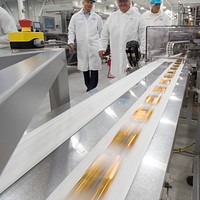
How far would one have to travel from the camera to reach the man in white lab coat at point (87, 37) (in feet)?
9.40

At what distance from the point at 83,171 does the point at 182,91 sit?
2.70 ft

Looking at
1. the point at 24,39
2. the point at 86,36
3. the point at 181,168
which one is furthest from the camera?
the point at 86,36

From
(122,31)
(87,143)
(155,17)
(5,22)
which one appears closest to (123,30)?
(122,31)

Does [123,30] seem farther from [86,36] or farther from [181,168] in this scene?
[181,168]

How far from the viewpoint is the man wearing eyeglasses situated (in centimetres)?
232

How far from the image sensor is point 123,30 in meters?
2.33

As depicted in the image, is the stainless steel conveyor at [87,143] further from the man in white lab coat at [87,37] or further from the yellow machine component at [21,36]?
the man in white lab coat at [87,37]

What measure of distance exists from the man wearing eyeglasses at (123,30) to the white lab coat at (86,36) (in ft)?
1.52

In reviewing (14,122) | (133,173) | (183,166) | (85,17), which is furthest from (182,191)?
(85,17)

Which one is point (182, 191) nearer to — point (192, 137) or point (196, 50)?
point (192, 137)

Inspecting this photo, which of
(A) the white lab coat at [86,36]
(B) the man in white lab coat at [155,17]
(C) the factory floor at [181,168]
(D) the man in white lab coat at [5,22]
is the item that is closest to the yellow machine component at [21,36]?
(C) the factory floor at [181,168]

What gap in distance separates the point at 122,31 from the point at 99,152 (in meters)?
2.01

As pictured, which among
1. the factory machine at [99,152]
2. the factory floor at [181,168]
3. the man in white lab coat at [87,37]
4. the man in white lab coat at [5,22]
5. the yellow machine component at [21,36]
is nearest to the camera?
the factory machine at [99,152]

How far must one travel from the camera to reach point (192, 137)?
211cm
